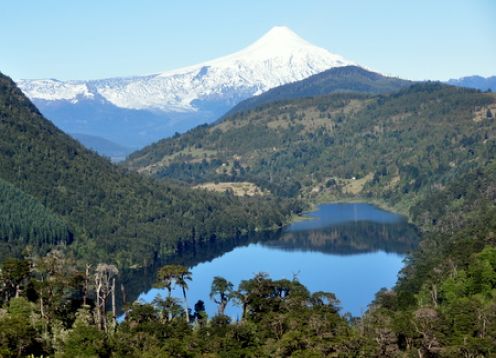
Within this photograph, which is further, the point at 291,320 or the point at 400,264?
the point at 400,264

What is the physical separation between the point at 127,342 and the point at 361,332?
2578 centimetres

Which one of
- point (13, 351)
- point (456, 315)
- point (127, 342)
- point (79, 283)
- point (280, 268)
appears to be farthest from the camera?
point (280, 268)

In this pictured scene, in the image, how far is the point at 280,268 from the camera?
188 meters

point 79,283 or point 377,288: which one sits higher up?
point 79,283

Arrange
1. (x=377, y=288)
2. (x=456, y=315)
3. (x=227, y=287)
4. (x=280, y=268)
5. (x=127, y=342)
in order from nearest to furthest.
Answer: (x=127, y=342) < (x=456, y=315) < (x=227, y=287) < (x=377, y=288) < (x=280, y=268)

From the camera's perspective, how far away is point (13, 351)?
7525cm

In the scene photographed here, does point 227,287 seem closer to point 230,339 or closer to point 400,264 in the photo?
point 230,339

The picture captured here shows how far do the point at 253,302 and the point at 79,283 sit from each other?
21.4m

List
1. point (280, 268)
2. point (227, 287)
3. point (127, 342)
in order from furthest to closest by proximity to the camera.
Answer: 1. point (280, 268)
2. point (227, 287)
3. point (127, 342)

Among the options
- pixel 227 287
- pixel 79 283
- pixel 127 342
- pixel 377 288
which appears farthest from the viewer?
pixel 377 288

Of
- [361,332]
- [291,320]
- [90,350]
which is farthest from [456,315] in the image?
[90,350]

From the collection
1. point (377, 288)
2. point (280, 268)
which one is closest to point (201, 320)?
point (377, 288)

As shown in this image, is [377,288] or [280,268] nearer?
[377,288]

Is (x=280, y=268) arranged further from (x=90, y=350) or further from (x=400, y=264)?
(x=90, y=350)
